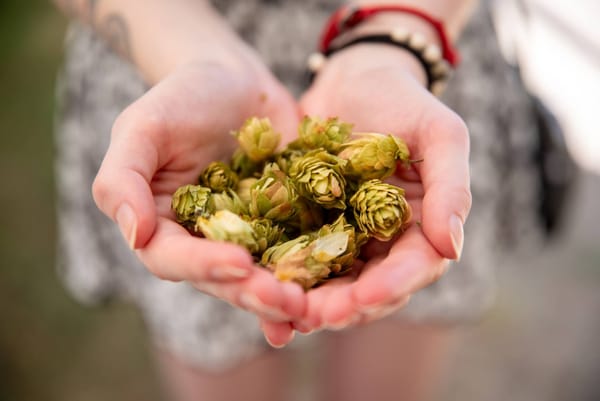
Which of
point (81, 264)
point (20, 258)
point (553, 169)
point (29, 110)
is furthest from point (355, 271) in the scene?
point (29, 110)

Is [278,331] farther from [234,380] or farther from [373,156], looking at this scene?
[234,380]

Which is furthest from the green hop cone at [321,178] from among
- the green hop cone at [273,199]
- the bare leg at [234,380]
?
the bare leg at [234,380]

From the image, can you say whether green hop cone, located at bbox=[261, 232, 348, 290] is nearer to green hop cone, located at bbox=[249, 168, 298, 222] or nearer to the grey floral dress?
green hop cone, located at bbox=[249, 168, 298, 222]

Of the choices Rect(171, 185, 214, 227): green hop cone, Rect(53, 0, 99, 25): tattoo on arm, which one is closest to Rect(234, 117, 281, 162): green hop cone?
Rect(171, 185, 214, 227): green hop cone

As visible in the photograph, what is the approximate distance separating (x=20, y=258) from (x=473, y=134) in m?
1.66

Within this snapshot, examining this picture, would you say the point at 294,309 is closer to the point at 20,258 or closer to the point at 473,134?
the point at 473,134

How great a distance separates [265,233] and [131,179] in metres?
0.19

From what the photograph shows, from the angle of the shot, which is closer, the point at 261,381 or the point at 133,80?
the point at 133,80

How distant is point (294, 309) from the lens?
67 cm

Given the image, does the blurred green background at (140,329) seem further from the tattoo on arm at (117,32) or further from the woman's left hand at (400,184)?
the tattoo on arm at (117,32)

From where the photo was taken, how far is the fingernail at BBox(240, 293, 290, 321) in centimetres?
66

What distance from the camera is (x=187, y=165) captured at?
→ 2.93 ft

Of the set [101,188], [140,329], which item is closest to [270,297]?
[101,188]

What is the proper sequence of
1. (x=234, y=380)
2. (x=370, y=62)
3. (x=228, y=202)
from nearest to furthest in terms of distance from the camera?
(x=228, y=202), (x=370, y=62), (x=234, y=380)
